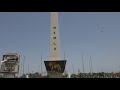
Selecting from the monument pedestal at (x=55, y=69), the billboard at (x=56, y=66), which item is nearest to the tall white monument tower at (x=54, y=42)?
the billboard at (x=56, y=66)

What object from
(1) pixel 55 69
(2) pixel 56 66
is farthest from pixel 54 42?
(1) pixel 55 69

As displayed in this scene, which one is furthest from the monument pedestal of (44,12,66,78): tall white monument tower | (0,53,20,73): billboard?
(0,53,20,73): billboard

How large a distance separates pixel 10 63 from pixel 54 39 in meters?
12.3

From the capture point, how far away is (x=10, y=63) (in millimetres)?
38969

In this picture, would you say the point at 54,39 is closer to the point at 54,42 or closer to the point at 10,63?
the point at 54,42

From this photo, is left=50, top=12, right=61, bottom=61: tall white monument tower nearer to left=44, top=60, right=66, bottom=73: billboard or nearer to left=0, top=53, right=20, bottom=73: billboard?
left=44, top=60, right=66, bottom=73: billboard

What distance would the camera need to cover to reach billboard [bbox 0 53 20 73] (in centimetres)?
3819
